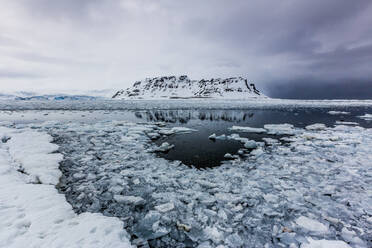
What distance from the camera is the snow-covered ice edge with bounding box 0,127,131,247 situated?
91.5 inches

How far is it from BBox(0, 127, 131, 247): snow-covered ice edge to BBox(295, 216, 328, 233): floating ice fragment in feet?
9.03

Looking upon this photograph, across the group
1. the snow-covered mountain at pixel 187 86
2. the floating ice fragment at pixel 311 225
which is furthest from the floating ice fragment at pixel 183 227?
the snow-covered mountain at pixel 187 86

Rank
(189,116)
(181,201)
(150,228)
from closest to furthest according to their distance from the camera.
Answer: (150,228) < (181,201) < (189,116)

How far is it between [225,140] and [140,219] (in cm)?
607

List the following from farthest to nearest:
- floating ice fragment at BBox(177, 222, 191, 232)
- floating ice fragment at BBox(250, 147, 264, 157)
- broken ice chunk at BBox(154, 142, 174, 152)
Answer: broken ice chunk at BBox(154, 142, 174, 152) < floating ice fragment at BBox(250, 147, 264, 157) < floating ice fragment at BBox(177, 222, 191, 232)

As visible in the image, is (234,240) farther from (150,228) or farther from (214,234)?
(150,228)

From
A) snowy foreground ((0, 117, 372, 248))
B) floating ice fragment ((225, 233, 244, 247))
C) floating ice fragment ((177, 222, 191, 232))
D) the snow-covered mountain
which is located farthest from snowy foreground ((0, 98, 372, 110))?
the snow-covered mountain

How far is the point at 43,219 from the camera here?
2.71 metres

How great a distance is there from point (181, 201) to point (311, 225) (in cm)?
225

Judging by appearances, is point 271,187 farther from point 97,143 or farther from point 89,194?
point 97,143

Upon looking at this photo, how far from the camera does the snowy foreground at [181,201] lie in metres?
2.53

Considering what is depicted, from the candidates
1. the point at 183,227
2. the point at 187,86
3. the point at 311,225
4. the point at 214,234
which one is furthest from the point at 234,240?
the point at 187,86

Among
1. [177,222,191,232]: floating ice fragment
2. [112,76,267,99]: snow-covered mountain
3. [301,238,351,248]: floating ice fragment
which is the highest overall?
[112,76,267,99]: snow-covered mountain

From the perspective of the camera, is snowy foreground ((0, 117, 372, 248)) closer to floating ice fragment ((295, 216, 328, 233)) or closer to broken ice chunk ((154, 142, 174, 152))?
floating ice fragment ((295, 216, 328, 233))
